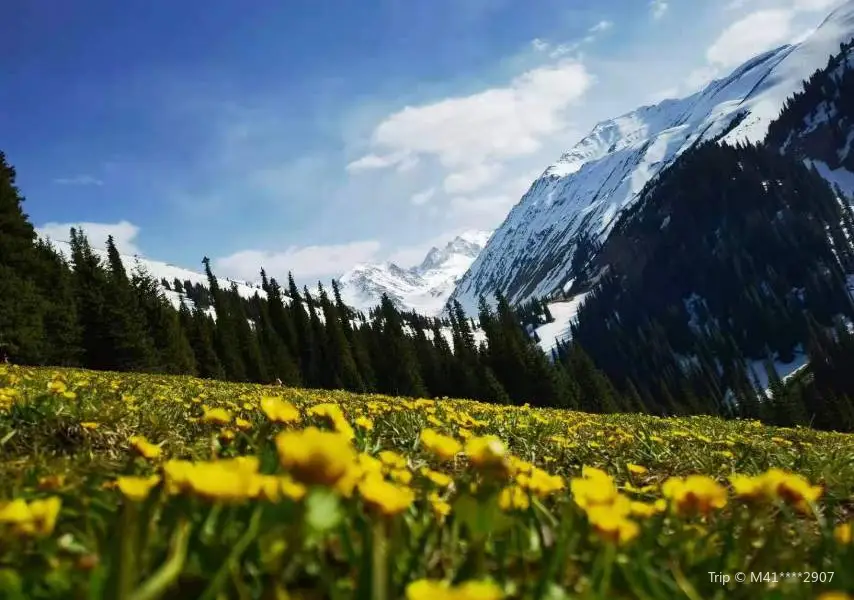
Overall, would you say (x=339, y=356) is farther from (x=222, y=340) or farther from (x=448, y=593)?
(x=448, y=593)

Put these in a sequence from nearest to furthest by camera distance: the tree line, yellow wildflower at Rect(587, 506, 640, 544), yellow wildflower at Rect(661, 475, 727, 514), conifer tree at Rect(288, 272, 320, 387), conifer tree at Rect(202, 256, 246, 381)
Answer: yellow wildflower at Rect(587, 506, 640, 544)
yellow wildflower at Rect(661, 475, 727, 514)
the tree line
conifer tree at Rect(202, 256, 246, 381)
conifer tree at Rect(288, 272, 320, 387)

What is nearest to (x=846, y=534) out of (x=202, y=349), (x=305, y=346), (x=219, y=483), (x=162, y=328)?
(x=219, y=483)

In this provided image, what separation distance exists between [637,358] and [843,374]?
58.7 m

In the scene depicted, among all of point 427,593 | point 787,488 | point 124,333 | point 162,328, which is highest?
point 162,328

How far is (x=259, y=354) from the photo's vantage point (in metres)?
76.4

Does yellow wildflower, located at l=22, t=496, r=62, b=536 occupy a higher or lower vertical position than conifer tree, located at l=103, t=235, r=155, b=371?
lower

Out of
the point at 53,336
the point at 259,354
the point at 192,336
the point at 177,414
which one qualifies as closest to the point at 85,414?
the point at 177,414

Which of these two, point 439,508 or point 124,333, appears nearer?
point 439,508

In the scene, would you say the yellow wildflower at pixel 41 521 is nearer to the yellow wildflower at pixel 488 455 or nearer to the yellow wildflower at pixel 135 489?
the yellow wildflower at pixel 135 489

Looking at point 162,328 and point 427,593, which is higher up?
point 162,328

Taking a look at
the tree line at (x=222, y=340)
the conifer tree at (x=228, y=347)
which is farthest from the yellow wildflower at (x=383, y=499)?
the conifer tree at (x=228, y=347)

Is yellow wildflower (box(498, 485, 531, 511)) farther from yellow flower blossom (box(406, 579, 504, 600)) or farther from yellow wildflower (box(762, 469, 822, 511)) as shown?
yellow flower blossom (box(406, 579, 504, 600))

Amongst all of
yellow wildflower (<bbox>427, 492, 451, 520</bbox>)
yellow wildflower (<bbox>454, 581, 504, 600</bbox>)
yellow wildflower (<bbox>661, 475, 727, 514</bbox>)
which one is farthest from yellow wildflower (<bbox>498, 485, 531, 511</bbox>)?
yellow wildflower (<bbox>454, 581, 504, 600</bbox>)

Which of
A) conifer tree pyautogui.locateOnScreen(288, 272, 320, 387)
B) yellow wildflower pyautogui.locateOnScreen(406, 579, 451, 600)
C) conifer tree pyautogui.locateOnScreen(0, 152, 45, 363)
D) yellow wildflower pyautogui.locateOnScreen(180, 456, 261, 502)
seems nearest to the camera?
yellow wildflower pyautogui.locateOnScreen(406, 579, 451, 600)
